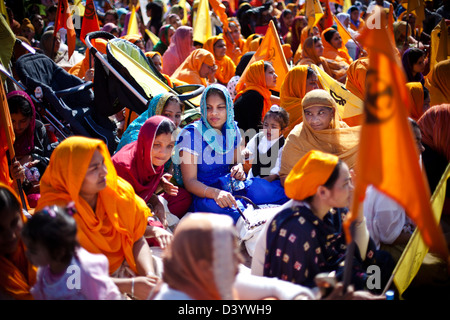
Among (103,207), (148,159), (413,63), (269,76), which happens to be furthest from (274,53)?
(103,207)

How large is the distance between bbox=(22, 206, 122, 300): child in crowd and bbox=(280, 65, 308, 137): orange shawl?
335cm

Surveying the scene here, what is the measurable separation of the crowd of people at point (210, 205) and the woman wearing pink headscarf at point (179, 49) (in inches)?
106

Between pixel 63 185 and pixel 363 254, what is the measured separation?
1712 mm

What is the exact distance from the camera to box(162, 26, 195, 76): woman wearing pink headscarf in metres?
8.30

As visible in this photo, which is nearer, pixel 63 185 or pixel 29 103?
pixel 63 185

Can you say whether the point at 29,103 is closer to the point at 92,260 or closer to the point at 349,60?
the point at 92,260

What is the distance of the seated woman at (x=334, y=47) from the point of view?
8672 mm

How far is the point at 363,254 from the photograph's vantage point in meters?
2.90

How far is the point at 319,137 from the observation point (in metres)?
4.24

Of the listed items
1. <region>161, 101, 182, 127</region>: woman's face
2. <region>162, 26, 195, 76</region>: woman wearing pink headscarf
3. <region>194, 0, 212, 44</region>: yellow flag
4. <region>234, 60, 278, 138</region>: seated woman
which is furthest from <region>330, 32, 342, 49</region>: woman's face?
<region>161, 101, 182, 127</region>: woman's face

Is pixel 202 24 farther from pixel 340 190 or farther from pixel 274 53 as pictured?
pixel 340 190

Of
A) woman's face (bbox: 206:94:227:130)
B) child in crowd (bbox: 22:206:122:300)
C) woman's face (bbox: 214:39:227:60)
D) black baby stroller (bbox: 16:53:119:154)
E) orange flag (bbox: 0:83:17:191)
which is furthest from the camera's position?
woman's face (bbox: 214:39:227:60)

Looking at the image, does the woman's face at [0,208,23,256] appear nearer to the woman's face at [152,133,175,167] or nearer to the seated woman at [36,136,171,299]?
the seated woman at [36,136,171,299]
